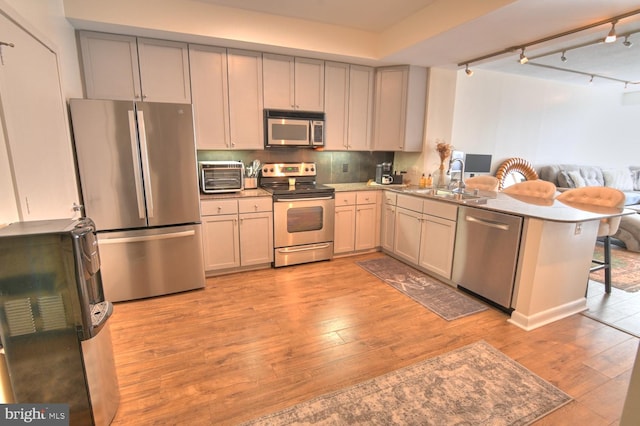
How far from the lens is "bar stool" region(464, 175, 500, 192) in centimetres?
409

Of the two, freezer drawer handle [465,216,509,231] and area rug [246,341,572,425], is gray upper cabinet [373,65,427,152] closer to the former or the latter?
freezer drawer handle [465,216,509,231]

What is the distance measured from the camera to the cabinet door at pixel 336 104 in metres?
4.05

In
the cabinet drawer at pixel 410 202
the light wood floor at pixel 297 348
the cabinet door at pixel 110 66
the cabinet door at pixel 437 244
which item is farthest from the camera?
the cabinet drawer at pixel 410 202

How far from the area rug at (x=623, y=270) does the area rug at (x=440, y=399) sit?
2.39 metres

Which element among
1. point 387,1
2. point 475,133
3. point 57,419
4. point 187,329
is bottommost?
point 187,329

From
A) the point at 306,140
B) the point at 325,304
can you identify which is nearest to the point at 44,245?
the point at 325,304

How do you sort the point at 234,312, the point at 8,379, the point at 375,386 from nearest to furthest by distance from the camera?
the point at 8,379
the point at 375,386
the point at 234,312

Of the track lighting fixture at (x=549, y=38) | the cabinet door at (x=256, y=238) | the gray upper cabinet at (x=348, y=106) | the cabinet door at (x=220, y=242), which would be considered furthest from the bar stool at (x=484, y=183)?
the cabinet door at (x=220, y=242)

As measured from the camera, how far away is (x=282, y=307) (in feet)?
9.48

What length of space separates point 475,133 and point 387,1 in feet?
9.85

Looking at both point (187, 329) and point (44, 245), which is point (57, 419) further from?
point (187, 329)

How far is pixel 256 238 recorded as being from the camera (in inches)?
144

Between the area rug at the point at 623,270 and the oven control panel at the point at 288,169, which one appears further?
the oven control panel at the point at 288,169

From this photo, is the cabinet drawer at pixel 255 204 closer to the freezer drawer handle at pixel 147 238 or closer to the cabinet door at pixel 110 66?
the freezer drawer handle at pixel 147 238
